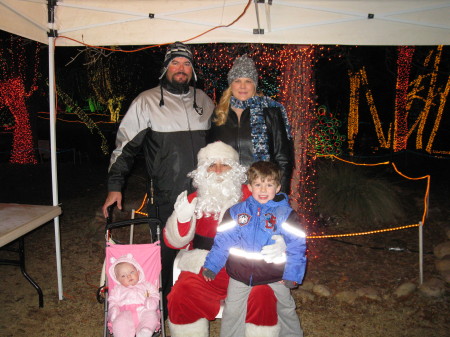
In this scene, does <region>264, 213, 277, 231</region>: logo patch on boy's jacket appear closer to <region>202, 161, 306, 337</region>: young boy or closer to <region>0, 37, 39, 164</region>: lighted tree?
<region>202, 161, 306, 337</region>: young boy

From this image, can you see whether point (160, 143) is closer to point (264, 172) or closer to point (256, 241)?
point (264, 172)

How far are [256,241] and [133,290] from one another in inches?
44.0

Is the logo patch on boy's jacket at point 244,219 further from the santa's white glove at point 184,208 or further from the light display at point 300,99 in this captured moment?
the light display at point 300,99

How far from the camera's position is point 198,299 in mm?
2824

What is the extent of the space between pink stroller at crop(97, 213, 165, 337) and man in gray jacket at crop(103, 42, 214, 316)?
338 mm

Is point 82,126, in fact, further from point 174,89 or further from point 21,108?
point 174,89

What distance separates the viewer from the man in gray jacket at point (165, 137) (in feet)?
10.8

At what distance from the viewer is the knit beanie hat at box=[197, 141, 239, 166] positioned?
10.1 ft

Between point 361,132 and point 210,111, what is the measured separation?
15.9 metres

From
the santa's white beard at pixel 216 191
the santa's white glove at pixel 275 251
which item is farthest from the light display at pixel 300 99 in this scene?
the santa's white glove at pixel 275 251

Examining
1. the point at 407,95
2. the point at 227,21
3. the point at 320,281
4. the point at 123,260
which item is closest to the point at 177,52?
the point at 227,21

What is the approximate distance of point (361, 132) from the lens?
17.8 meters

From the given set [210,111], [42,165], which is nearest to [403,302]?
[210,111]

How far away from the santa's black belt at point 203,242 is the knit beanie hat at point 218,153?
66 cm
